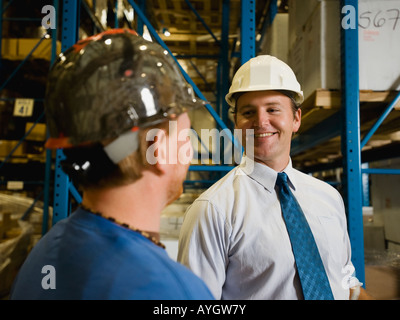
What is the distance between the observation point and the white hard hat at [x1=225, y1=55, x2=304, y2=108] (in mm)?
1726

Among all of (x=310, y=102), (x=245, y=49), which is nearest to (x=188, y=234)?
(x=245, y=49)

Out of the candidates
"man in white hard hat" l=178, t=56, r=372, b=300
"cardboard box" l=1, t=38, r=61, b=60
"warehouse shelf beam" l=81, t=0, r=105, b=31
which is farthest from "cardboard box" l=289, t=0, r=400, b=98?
"cardboard box" l=1, t=38, r=61, b=60

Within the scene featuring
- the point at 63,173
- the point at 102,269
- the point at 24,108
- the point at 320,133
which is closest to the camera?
the point at 102,269

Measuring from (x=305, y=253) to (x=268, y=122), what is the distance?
2.41 ft

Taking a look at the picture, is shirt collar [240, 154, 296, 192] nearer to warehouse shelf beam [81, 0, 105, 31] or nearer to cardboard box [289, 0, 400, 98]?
cardboard box [289, 0, 400, 98]

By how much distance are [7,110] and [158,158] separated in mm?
5973

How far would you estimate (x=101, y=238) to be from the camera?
2.46ft

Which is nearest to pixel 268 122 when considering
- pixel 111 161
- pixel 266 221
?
pixel 266 221

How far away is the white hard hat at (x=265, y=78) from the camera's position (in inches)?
67.9

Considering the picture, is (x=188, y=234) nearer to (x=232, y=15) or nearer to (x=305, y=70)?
(x=305, y=70)

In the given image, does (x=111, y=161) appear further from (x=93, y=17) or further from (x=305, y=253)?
(x=93, y=17)

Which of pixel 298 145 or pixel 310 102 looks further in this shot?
pixel 298 145

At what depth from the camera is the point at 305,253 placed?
147cm

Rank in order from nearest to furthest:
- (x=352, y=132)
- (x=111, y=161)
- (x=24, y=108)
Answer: (x=111, y=161) < (x=352, y=132) < (x=24, y=108)
